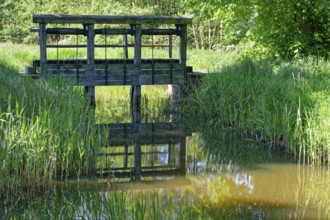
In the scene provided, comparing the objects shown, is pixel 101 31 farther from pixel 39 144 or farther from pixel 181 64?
pixel 39 144

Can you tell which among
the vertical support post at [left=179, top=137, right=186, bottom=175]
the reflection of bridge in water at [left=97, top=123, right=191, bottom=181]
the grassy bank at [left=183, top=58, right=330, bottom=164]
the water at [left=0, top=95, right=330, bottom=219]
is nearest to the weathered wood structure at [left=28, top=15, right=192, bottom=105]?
the grassy bank at [left=183, top=58, right=330, bottom=164]

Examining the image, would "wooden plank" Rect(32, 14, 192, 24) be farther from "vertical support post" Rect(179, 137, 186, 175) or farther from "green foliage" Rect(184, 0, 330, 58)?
"vertical support post" Rect(179, 137, 186, 175)

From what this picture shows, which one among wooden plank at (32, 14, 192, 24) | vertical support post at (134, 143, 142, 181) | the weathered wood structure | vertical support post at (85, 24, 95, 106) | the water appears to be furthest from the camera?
vertical support post at (85, 24, 95, 106)

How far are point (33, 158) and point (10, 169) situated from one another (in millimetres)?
306

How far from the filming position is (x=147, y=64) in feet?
Answer: 51.4

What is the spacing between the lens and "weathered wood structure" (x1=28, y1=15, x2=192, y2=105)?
585 inches

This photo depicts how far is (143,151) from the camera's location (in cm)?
1053

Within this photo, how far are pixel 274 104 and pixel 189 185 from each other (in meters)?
2.96

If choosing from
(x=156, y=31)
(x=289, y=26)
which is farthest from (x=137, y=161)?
(x=289, y=26)

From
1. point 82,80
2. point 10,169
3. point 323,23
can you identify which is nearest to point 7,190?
point 10,169

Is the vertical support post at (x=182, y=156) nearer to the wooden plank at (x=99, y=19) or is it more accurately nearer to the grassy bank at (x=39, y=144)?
the grassy bank at (x=39, y=144)

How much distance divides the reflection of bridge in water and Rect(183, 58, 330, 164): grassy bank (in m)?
1.02

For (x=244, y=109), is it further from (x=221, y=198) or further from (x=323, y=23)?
(x=323, y=23)

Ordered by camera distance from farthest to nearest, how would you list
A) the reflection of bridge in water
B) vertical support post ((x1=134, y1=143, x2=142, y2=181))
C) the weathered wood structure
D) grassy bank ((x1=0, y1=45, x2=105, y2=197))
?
the weathered wood structure
the reflection of bridge in water
vertical support post ((x1=134, y1=143, x2=142, y2=181))
grassy bank ((x1=0, y1=45, x2=105, y2=197))
